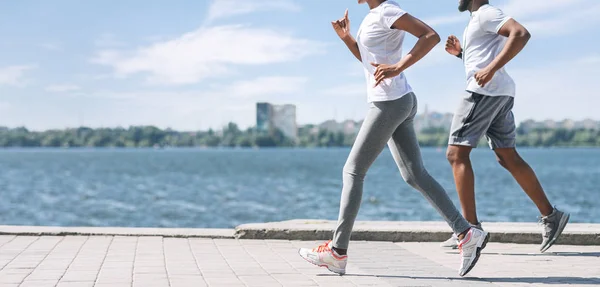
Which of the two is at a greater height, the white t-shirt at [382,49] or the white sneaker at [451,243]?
the white t-shirt at [382,49]

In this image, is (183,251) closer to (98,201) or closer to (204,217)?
(204,217)

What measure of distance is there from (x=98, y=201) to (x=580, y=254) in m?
45.0

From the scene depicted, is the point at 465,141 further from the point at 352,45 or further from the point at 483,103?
the point at 352,45

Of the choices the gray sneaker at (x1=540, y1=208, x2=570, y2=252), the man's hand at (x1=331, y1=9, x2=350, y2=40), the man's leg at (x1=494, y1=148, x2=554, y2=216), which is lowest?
the gray sneaker at (x1=540, y1=208, x2=570, y2=252)

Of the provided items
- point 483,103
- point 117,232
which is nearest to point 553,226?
point 483,103

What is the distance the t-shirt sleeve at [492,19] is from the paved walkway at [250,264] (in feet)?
5.62

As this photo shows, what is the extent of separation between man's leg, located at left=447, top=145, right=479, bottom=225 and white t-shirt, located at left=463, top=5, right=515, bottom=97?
46 centimetres

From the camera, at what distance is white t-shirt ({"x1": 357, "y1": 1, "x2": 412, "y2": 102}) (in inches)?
227

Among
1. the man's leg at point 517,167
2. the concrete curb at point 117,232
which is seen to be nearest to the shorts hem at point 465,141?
the man's leg at point 517,167

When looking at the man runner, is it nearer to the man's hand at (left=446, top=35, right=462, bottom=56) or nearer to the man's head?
the man's head

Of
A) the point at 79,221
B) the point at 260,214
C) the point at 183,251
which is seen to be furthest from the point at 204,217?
the point at 183,251

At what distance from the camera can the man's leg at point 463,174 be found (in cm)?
664

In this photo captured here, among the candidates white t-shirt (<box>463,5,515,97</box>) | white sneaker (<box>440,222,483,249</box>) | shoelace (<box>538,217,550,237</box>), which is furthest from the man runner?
white sneaker (<box>440,222,483,249</box>)

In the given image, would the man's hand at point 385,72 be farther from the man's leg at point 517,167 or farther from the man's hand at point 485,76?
the man's leg at point 517,167
